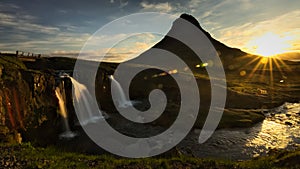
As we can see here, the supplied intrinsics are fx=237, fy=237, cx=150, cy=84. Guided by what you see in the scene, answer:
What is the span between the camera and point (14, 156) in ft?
48.0

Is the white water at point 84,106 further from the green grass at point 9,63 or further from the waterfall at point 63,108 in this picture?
the green grass at point 9,63

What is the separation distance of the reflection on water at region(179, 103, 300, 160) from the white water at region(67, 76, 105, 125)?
19210 mm

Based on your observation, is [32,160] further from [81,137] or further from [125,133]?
[125,133]

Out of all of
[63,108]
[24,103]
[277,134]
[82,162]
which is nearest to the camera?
[82,162]

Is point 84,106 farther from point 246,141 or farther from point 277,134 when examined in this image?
point 277,134

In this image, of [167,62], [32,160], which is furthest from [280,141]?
[167,62]

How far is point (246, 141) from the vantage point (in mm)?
40469

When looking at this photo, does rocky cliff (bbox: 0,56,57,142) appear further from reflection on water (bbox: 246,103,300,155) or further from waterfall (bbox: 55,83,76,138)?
reflection on water (bbox: 246,103,300,155)

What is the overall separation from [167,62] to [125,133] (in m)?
146

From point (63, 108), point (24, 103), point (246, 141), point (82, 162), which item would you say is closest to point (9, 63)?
point (63, 108)

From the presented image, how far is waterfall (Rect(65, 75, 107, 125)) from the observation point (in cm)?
4484

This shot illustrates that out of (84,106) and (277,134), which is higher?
(84,106)

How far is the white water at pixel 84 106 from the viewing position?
44822mm

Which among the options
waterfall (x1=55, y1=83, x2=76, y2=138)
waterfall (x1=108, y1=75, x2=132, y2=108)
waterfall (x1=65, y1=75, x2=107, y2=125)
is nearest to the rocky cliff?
waterfall (x1=55, y1=83, x2=76, y2=138)
